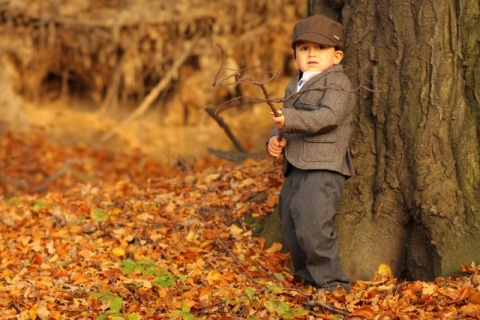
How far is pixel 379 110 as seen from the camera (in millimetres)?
4520

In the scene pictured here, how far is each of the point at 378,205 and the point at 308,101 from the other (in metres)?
0.92

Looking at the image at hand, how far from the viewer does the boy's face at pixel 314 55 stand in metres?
4.25

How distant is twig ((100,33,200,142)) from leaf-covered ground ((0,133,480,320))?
18.5 feet

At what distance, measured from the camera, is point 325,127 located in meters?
4.07

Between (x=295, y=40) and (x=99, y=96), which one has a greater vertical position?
(x=295, y=40)

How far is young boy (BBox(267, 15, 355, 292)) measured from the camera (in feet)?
13.6

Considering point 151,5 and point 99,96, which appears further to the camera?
point 99,96

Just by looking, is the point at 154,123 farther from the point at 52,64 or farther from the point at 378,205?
the point at 378,205

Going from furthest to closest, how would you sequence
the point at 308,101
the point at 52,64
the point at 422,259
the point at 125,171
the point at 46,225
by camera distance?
1. the point at 52,64
2. the point at 125,171
3. the point at 46,225
4. the point at 422,259
5. the point at 308,101

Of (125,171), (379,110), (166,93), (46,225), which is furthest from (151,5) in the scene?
(379,110)

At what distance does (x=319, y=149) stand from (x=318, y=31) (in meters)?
0.71

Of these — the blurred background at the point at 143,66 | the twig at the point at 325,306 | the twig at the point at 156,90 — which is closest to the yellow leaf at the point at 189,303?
the twig at the point at 325,306

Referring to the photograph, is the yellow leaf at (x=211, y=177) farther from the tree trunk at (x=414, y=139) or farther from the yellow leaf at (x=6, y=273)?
the yellow leaf at (x=6, y=273)

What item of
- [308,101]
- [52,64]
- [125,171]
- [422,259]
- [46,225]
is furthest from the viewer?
[52,64]
